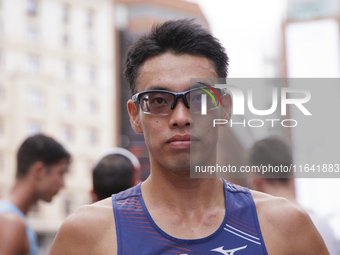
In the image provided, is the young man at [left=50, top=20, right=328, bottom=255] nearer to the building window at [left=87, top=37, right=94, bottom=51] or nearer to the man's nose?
the man's nose

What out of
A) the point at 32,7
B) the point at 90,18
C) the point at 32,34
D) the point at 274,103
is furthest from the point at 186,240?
the point at 90,18

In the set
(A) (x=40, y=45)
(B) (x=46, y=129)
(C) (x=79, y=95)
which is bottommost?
(B) (x=46, y=129)

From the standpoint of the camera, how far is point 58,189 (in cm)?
412

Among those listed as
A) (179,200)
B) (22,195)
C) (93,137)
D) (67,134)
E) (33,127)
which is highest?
(179,200)

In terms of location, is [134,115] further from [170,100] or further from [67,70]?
[67,70]

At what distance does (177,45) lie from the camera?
2.14m

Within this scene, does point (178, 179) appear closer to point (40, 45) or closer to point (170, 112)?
point (170, 112)

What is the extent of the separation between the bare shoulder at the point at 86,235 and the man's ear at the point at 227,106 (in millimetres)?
810

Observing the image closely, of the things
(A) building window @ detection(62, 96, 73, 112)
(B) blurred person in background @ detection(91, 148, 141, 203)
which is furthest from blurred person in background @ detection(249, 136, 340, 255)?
(A) building window @ detection(62, 96, 73, 112)

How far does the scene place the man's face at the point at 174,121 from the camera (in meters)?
1.98

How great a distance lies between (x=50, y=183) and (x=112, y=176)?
2.66ft

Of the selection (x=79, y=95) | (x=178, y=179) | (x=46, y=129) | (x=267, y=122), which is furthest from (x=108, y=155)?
(x=79, y=95)

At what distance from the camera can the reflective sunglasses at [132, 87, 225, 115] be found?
200 centimetres

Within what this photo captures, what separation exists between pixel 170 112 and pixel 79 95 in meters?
44.2
